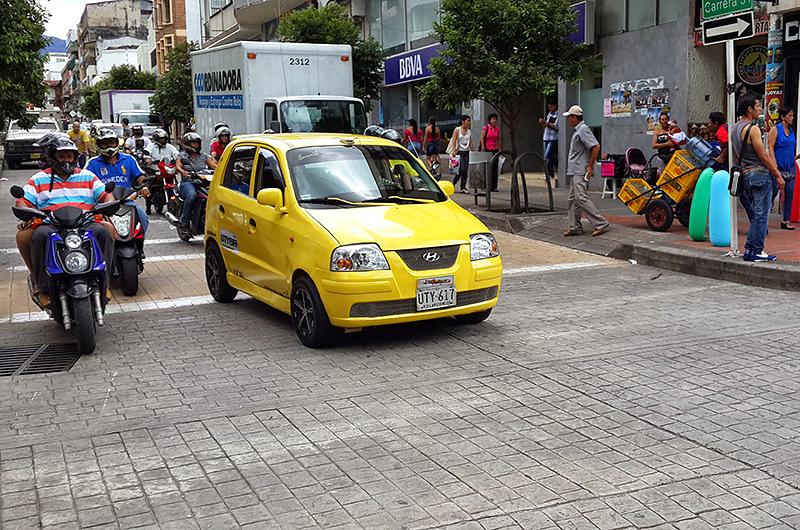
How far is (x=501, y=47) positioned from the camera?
14.9 m

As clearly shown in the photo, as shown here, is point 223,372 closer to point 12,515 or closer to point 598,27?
point 12,515

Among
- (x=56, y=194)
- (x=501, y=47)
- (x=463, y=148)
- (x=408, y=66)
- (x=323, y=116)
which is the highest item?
(x=408, y=66)

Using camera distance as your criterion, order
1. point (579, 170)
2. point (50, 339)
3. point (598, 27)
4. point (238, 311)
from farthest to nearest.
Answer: point (598, 27), point (579, 170), point (238, 311), point (50, 339)

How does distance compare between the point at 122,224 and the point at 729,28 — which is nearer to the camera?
the point at 122,224

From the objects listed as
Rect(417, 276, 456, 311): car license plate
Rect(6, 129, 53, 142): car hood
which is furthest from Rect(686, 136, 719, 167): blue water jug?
Rect(6, 129, 53, 142): car hood

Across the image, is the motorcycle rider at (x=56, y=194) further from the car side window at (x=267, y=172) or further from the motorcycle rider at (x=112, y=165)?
the motorcycle rider at (x=112, y=165)

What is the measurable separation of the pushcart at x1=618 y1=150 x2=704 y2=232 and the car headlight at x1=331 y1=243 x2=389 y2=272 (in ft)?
22.2

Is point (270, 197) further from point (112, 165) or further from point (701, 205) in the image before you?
point (701, 205)

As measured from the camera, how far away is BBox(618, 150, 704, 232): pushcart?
40.1 ft

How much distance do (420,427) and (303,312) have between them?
2.36 meters

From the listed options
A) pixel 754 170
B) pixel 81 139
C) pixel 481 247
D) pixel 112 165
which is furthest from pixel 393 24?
pixel 481 247

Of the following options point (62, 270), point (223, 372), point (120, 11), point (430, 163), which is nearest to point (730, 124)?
point (223, 372)

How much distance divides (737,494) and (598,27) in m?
16.6

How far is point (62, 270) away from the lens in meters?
6.98
